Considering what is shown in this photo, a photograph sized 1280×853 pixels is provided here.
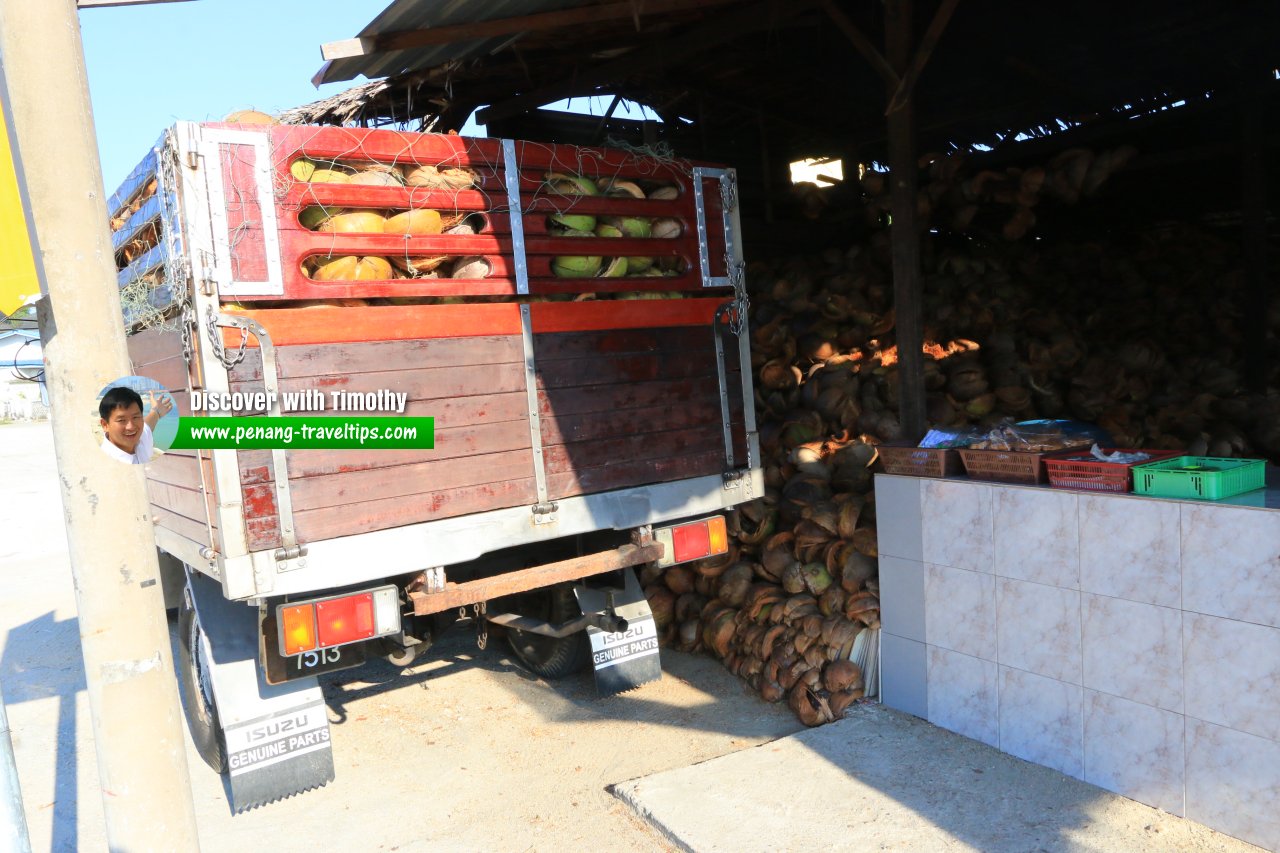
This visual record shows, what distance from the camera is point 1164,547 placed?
353cm

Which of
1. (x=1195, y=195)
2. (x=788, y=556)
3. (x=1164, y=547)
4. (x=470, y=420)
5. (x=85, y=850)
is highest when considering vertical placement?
(x=1195, y=195)

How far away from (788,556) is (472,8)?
3717 millimetres

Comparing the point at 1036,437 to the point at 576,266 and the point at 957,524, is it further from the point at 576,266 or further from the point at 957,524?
the point at 576,266

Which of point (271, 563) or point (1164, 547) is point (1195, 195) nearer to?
point (1164, 547)

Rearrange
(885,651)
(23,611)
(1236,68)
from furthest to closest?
(23,611)
(1236,68)
(885,651)

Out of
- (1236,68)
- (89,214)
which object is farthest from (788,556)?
(1236,68)

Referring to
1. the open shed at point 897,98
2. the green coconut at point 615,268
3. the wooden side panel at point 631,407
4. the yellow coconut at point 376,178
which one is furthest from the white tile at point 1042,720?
the yellow coconut at point 376,178

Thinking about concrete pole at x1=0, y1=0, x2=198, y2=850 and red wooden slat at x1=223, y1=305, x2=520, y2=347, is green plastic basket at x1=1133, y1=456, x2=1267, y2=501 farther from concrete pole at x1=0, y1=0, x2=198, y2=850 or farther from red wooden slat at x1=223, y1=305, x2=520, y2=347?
concrete pole at x1=0, y1=0, x2=198, y2=850

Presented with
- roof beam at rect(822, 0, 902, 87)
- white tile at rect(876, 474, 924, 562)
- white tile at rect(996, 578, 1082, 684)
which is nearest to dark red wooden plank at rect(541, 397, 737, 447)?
white tile at rect(876, 474, 924, 562)

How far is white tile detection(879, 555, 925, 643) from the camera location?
4.62m

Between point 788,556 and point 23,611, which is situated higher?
point 788,556

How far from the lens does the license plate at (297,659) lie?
4047mm

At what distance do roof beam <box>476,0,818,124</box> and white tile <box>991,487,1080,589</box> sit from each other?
3674 mm

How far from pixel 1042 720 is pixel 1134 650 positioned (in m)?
0.60
